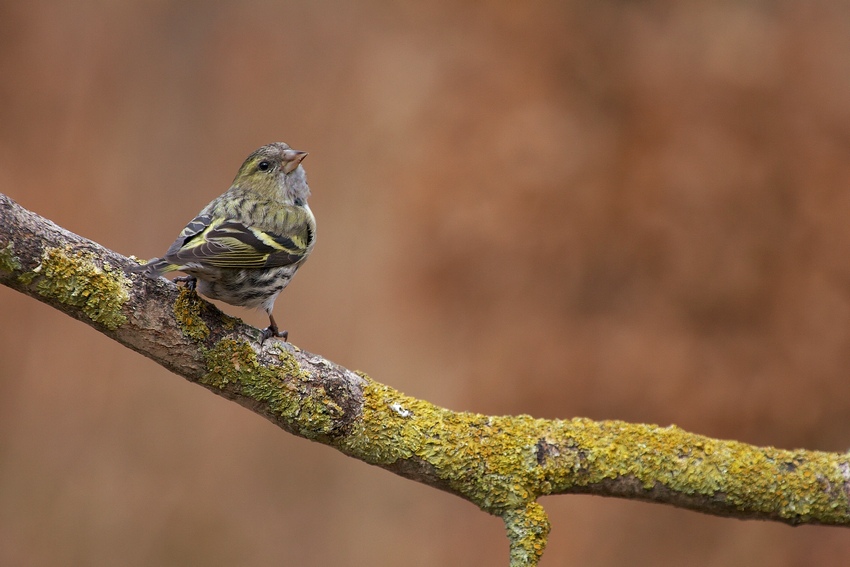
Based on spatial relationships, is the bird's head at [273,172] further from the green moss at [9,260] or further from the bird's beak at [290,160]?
the green moss at [9,260]

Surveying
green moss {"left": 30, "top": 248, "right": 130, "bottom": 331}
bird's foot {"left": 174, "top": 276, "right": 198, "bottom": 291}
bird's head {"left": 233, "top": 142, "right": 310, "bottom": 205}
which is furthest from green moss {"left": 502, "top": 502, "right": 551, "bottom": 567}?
bird's head {"left": 233, "top": 142, "right": 310, "bottom": 205}

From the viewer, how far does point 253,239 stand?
3430 millimetres

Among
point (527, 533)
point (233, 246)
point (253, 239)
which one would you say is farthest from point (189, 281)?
point (527, 533)

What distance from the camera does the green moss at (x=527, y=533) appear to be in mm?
3158

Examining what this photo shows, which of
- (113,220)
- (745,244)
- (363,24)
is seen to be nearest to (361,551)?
(113,220)

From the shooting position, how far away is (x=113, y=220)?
799cm

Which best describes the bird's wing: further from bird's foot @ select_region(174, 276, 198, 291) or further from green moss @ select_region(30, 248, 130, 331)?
green moss @ select_region(30, 248, 130, 331)

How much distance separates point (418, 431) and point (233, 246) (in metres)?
1.00

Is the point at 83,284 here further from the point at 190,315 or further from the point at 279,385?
the point at 279,385

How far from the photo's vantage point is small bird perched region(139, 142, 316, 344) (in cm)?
314

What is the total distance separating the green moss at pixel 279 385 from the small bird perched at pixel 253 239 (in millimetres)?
133

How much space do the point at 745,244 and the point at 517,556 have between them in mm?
5004

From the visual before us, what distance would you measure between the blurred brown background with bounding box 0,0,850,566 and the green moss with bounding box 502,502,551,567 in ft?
14.6

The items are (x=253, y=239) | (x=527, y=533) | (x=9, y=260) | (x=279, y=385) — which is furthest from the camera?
(x=253, y=239)
